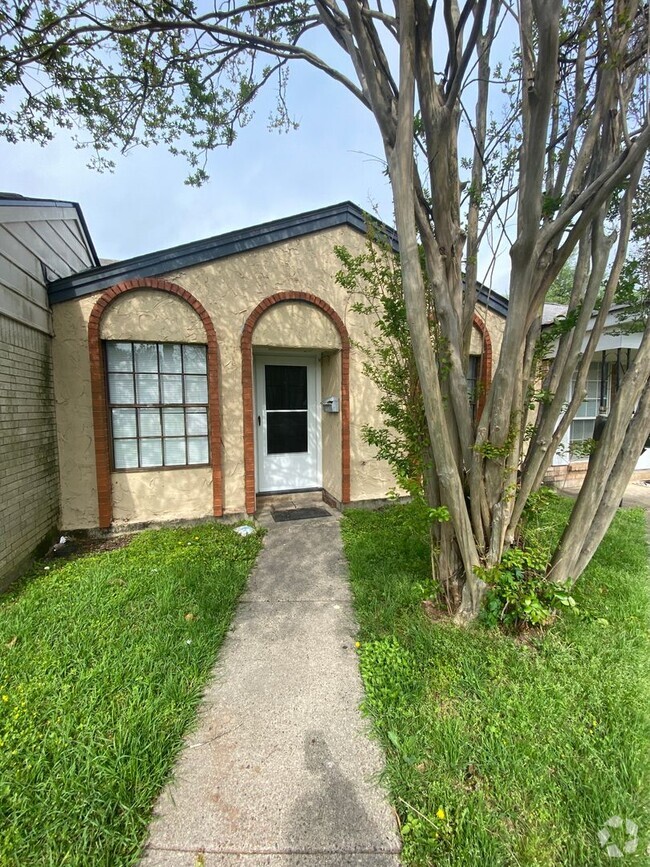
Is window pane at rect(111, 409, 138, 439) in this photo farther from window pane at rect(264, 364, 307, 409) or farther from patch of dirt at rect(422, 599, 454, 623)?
patch of dirt at rect(422, 599, 454, 623)

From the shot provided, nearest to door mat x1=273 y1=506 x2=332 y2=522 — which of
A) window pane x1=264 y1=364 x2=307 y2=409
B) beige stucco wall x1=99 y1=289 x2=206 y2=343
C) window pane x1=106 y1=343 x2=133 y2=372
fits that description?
window pane x1=264 y1=364 x2=307 y2=409

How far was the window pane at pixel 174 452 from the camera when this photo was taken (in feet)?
16.1

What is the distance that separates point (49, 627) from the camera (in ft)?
8.51

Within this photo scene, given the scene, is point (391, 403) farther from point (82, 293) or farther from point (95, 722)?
point (82, 293)

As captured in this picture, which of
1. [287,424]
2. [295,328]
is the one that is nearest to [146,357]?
[295,328]

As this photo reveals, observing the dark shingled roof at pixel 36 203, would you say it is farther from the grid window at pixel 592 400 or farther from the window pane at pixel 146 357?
the grid window at pixel 592 400

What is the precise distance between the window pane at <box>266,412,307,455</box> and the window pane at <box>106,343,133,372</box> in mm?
2072

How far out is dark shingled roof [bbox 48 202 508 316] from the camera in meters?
4.37

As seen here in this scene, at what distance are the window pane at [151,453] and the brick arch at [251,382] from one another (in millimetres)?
1139

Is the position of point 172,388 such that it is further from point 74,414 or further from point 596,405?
point 596,405

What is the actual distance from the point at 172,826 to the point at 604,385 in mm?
8995

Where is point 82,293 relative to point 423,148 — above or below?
below

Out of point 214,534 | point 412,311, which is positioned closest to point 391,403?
point 412,311

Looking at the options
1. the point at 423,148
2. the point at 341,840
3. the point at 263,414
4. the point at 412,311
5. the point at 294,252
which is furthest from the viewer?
A: the point at 263,414
